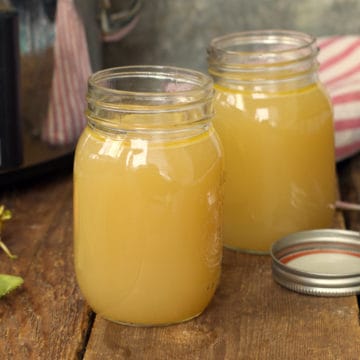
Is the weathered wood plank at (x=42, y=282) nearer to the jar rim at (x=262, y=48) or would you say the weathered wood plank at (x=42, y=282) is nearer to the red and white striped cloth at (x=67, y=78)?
the red and white striped cloth at (x=67, y=78)

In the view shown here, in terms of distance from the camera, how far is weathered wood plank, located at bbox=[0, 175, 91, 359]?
95cm

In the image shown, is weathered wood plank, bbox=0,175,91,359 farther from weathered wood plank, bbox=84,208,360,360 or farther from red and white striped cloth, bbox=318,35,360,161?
red and white striped cloth, bbox=318,35,360,161

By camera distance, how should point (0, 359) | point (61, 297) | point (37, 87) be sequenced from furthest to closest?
point (37, 87) → point (61, 297) → point (0, 359)

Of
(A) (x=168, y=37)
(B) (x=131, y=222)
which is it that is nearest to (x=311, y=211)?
(B) (x=131, y=222)

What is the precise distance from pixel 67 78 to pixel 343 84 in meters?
0.43

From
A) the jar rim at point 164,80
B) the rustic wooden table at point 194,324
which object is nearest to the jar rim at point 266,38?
the jar rim at point 164,80

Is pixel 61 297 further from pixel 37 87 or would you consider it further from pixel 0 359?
pixel 37 87

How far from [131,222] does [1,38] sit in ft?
1.34

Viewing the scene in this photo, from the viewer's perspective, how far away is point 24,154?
51.8 inches

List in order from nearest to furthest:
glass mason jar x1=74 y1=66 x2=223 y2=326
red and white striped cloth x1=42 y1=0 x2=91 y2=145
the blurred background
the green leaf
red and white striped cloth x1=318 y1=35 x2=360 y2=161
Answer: glass mason jar x1=74 y1=66 x2=223 y2=326, the green leaf, red and white striped cloth x1=42 y1=0 x2=91 y2=145, red and white striped cloth x1=318 y1=35 x2=360 y2=161, the blurred background

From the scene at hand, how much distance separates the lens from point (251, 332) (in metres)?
0.96

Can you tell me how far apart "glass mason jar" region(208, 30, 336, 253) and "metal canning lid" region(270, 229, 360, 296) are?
4cm

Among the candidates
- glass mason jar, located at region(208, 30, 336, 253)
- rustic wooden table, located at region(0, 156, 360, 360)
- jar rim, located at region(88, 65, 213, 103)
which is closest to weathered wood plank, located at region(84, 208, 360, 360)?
rustic wooden table, located at region(0, 156, 360, 360)

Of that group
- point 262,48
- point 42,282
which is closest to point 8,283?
point 42,282
